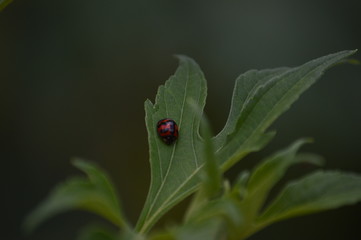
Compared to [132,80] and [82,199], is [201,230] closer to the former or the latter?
[82,199]

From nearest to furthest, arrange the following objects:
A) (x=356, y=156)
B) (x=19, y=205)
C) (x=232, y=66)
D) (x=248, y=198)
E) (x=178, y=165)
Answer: (x=248, y=198) < (x=178, y=165) < (x=232, y=66) < (x=356, y=156) < (x=19, y=205)

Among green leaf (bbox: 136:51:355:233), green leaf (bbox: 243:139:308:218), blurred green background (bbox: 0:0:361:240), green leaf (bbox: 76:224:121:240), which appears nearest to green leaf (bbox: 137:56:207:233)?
green leaf (bbox: 136:51:355:233)

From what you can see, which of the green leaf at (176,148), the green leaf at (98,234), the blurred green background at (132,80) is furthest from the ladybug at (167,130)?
the blurred green background at (132,80)

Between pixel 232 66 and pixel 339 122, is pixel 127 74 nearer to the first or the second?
pixel 232 66

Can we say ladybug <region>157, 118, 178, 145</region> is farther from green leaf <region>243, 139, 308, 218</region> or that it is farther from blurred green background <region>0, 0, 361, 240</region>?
blurred green background <region>0, 0, 361, 240</region>

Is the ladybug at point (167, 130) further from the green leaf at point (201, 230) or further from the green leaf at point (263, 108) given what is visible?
the green leaf at point (201, 230)

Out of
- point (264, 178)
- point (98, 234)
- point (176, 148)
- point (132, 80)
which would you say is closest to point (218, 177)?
point (264, 178)

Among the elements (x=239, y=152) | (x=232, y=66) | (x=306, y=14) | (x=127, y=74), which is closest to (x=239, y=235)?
(x=239, y=152)

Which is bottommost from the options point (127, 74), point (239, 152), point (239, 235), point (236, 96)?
point (239, 235)
